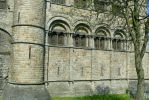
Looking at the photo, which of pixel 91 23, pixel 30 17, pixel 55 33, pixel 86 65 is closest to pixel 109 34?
pixel 91 23


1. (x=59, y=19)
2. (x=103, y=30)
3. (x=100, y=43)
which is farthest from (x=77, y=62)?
(x=103, y=30)

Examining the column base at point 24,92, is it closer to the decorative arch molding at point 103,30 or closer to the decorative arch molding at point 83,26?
the decorative arch molding at point 83,26

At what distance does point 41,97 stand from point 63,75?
11.0 feet

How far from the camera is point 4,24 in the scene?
710 inches

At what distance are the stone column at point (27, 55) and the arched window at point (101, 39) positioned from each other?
6407 millimetres

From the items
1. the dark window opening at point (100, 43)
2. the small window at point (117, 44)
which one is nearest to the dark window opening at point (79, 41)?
the dark window opening at point (100, 43)

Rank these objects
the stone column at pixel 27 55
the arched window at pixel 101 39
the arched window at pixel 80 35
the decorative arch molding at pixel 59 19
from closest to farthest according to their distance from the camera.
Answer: the stone column at pixel 27 55
the decorative arch molding at pixel 59 19
the arched window at pixel 80 35
the arched window at pixel 101 39

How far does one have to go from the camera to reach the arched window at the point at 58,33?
1992 centimetres

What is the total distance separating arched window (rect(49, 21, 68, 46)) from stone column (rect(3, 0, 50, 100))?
7.13ft

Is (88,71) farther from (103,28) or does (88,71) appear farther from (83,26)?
(103,28)

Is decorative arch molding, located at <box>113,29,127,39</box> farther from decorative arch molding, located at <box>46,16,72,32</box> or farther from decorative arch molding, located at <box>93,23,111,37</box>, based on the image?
decorative arch molding, located at <box>46,16,72,32</box>

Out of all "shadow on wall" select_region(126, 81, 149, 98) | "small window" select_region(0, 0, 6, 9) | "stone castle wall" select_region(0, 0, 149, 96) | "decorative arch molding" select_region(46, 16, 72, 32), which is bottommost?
"shadow on wall" select_region(126, 81, 149, 98)

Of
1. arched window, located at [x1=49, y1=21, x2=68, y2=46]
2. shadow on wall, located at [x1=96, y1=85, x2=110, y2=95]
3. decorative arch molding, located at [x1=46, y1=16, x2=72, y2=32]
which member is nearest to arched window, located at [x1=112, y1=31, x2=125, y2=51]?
shadow on wall, located at [x1=96, y1=85, x2=110, y2=95]

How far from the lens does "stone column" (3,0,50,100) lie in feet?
54.0
